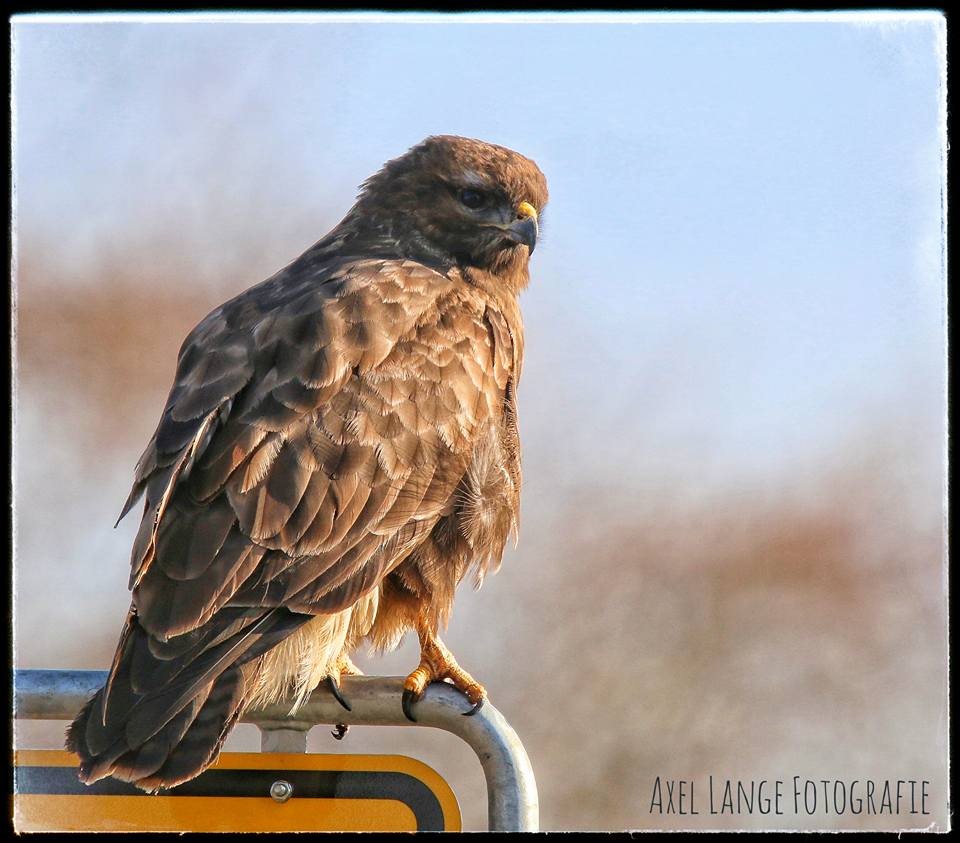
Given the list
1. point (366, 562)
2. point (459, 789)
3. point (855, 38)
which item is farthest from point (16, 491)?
point (855, 38)

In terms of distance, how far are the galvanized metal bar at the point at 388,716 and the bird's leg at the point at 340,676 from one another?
0.01 m

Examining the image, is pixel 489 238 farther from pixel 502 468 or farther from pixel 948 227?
pixel 948 227

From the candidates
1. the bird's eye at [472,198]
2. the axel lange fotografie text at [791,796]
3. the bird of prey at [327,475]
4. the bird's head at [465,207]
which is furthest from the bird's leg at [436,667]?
the bird's eye at [472,198]

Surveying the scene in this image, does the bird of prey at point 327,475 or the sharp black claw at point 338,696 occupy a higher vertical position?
the bird of prey at point 327,475

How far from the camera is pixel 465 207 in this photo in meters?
3.10

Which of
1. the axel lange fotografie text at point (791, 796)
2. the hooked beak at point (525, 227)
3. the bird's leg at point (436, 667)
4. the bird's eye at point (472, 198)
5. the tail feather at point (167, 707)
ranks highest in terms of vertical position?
the bird's eye at point (472, 198)

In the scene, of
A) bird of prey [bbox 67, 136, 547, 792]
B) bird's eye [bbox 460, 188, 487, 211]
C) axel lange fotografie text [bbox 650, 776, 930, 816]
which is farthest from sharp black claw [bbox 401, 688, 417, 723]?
bird's eye [bbox 460, 188, 487, 211]

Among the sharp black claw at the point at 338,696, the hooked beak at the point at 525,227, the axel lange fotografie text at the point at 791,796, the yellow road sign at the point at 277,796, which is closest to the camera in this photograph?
the yellow road sign at the point at 277,796

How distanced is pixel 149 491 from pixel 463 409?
73cm

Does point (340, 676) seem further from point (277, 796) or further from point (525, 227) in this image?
point (525, 227)

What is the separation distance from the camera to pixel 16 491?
295cm

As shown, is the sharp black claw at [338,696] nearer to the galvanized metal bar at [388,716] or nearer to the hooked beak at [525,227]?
the galvanized metal bar at [388,716]

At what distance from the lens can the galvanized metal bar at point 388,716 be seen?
6.54ft

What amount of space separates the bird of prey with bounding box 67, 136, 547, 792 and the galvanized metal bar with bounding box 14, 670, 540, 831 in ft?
0.17
